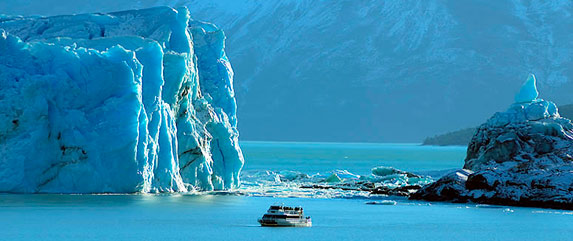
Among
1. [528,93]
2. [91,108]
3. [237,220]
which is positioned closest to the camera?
[237,220]

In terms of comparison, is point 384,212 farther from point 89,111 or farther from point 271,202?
point 89,111

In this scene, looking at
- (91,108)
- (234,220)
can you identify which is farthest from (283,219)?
(91,108)

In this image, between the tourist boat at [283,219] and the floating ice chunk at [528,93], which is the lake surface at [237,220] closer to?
the tourist boat at [283,219]

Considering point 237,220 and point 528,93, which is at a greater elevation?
point 528,93

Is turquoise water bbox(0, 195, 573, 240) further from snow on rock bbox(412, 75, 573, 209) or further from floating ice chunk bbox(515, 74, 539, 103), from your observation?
floating ice chunk bbox(515, 74, 539, 103)

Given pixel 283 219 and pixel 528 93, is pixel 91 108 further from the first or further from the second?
pixel 528 93

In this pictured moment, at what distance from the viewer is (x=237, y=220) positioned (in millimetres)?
44969

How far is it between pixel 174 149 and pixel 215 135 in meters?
5.85

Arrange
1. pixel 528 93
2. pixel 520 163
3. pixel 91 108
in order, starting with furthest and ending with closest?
pixel 528 93 < pixel 520 163 < pixel 91 108

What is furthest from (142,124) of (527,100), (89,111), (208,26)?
(527,100)

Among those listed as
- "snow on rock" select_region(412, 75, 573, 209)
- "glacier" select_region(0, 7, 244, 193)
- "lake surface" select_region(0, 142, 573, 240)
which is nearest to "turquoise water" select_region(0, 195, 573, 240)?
"lake surface" select_region(0, 142, 573, 240)

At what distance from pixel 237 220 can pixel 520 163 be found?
22.7 meters

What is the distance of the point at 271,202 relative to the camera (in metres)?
55.2

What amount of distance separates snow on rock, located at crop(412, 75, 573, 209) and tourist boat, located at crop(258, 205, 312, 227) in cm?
1445
